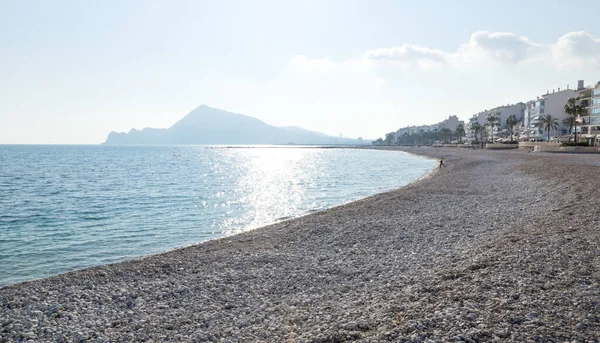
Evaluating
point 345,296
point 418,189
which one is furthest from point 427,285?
point 418,189

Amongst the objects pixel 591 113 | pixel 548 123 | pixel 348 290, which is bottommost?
pixel 348 290

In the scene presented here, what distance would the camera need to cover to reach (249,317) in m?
8.61

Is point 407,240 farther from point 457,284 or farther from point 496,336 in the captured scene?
point 496,336

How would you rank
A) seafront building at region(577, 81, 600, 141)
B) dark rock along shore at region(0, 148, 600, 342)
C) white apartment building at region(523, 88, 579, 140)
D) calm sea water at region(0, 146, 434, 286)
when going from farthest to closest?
white apartment building at region(523, 88, 579, 140), seafront building at region(577, 81, 600, 141), calm sea water at region(0, 146, 434, 286), dark rock along shore at region(0, 148, 600, 342)

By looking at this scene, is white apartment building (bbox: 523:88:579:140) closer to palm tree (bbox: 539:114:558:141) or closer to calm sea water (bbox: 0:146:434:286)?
palm tree (bbox: 539:114:558:141)

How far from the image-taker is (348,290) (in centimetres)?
998

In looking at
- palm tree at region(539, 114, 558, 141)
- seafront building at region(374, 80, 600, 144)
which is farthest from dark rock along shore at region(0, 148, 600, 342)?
palm tree at region(539, 114, 558, 141)

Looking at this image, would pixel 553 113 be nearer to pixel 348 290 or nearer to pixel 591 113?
pixel 591 113

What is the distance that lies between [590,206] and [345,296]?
14422 mm

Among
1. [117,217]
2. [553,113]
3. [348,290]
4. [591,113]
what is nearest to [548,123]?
Answer: [591,113]

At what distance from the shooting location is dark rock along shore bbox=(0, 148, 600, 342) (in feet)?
23.9

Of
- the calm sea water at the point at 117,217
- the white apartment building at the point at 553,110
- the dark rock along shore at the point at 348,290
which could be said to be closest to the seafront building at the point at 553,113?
the white apartment building at the point at 553,110

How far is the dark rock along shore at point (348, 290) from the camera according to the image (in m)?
7.28

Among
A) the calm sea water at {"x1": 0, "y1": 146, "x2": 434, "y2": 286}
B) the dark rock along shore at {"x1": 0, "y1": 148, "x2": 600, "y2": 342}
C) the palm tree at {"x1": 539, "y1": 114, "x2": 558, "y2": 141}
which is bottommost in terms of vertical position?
the calm sea water at {"x1": 0, "y1": 146, "x2": 434, "y2": 286}
